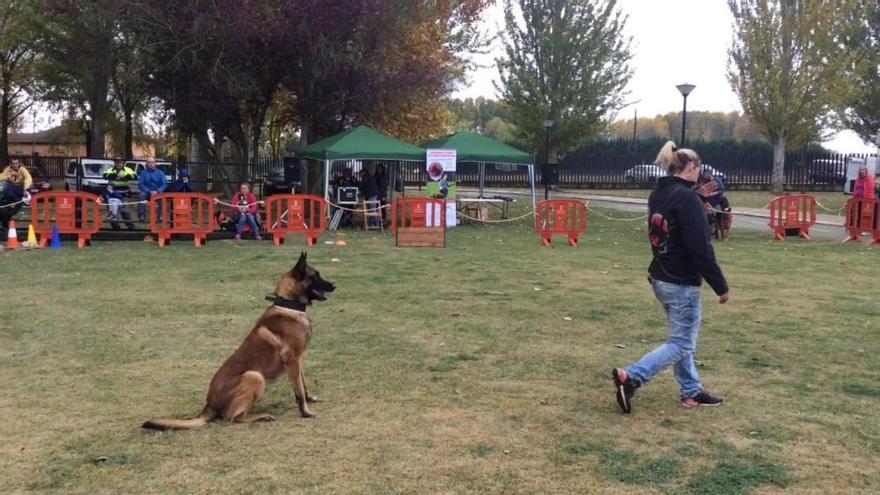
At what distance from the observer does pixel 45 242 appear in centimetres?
1520

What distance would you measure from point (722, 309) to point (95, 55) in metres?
23.9

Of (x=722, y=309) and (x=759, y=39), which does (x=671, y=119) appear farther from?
(x=722, y=309)

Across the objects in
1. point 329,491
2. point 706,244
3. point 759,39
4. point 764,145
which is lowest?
point 329,491

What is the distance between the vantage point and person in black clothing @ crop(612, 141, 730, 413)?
504 cm

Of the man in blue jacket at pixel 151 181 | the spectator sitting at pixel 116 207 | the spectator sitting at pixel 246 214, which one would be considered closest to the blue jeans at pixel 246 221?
the spectator sitting at pixel 246 214

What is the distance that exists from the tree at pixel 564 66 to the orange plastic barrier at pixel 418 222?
75.0 ft

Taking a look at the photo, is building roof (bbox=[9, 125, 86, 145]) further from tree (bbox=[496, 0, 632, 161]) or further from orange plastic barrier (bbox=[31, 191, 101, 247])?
orange plastic barrier (bbox=[31, 191, 101, 247])

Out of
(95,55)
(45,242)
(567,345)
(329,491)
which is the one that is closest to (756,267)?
(567,345)

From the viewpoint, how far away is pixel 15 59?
39844 millimetres

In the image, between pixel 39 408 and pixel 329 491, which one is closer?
pixel 329 491

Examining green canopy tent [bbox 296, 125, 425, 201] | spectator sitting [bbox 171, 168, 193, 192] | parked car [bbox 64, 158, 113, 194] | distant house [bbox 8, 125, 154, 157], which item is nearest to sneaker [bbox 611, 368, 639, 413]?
green canopy tent [bbox 296, 125, 425, 201]

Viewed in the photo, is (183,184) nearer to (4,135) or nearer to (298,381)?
(298,381)

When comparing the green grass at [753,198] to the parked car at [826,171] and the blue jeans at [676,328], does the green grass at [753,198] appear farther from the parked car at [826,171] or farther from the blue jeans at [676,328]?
the blue jeans at [676,328]

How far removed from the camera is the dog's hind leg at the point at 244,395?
488 cm
